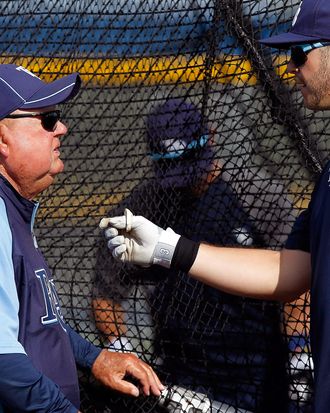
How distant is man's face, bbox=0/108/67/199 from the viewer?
2771 mm

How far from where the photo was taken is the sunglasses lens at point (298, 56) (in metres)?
2.68

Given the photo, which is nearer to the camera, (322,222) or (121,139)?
(322,222)

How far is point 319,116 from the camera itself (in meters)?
3.56

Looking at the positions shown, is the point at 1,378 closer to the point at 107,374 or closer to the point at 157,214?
the point at 107,374

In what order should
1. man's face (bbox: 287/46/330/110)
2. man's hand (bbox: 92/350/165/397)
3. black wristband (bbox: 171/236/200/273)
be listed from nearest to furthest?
man's face (bbox: 287/46/330/110) < black wristband (bbox: 171/236/200/273) < man's hand (bbox: 92/350/165/397)

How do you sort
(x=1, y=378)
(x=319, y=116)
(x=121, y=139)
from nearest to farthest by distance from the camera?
(x=1, y=378) → (x=319, y=116) → (x=121, y=139)

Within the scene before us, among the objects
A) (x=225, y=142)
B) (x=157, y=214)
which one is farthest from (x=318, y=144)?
(x=157, y=214)

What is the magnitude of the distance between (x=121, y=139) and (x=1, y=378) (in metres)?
1.67

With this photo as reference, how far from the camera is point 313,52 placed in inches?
105

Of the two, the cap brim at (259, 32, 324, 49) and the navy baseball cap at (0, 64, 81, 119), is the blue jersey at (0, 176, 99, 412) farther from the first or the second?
the cap brim at (259, 32, 324, 49)

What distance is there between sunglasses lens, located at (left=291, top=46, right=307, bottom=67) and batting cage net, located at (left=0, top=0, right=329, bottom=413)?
737 mm

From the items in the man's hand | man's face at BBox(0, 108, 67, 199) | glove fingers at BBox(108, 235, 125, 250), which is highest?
man's face at BBox(0, 108, 67, 199)

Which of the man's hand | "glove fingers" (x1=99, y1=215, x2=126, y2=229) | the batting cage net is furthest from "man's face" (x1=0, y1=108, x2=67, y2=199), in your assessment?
the batting cage net

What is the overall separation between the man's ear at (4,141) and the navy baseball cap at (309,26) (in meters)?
0.88
